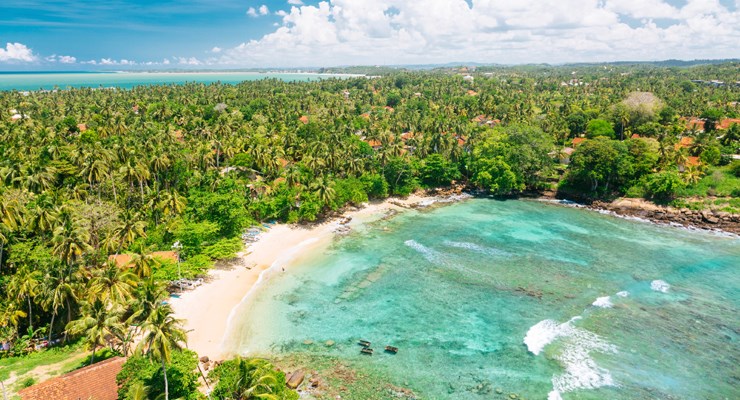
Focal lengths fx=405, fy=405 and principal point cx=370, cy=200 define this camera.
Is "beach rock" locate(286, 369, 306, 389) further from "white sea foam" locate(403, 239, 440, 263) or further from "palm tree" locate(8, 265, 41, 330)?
"white sea foam" locate(403, 239, 440, 263)

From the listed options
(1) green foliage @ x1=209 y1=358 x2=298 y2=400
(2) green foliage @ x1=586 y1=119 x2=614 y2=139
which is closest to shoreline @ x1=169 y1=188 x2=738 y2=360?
(1) green foliage @ x1=209 y1=358 x2=298 y2=400

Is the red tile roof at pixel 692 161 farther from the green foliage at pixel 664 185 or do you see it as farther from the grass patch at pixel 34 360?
the grass patch at pixel 34 360

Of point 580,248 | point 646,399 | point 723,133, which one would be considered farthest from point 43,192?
point 723,133

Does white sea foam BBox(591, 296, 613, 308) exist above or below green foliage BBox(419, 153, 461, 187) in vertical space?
below

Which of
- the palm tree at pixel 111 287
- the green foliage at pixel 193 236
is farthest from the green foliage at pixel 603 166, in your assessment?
the palm tree at pixel 111 287

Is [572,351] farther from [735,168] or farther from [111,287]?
[735,168]

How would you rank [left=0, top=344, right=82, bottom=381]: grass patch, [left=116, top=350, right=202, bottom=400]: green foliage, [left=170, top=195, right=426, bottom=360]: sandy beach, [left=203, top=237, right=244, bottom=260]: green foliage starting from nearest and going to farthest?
[left=116, top=350, right=202, bottom=400]: green foliage
[left=0, top=344, right=82, bottom=381]: grass patch
[left=170, top=195, right=426, bottom=360]: sandy beach
[left=203, top=237, right=244, bottom=260]: green foliage

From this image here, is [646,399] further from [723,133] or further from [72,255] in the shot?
[723,133]
